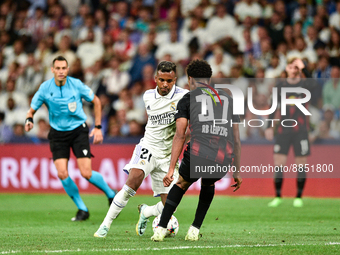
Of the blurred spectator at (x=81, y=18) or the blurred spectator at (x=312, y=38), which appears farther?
the blurred spectator at (x=81, y=18)

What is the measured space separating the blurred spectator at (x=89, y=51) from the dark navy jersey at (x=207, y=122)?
1028 cm

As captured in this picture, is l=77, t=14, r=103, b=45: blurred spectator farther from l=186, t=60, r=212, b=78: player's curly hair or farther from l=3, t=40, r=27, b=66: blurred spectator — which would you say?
l=186, t=60, r=212, b=78: player's curly hair

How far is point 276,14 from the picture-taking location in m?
14.4

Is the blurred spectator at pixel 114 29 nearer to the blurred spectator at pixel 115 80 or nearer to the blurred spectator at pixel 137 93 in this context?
the blurred spectator at pixel 115 80

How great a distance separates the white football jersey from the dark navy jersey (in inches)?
29.6

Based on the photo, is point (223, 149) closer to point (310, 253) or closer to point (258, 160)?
point (310, 253)

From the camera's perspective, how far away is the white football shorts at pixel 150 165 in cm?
645

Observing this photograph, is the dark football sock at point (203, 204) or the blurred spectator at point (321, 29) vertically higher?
the blurred spectator at point (321, 29)

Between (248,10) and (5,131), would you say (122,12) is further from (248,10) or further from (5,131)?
(5,131)

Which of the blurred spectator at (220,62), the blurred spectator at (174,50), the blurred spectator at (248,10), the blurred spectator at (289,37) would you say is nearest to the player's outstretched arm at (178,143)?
the blurred spectator at (220,62)

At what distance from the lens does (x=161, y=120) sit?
6617mm

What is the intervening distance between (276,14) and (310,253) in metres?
10.3

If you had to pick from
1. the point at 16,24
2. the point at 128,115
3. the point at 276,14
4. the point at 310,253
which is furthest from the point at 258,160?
the point at 16,24

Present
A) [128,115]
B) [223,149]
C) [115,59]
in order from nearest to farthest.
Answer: [223,149] < [128,115] < [115,59]
